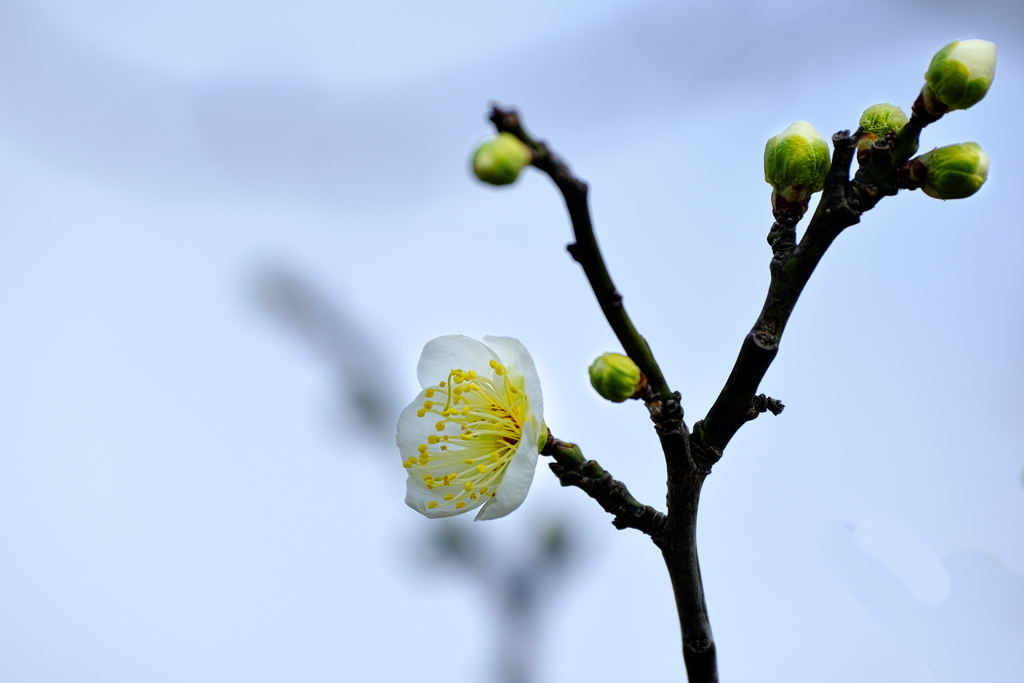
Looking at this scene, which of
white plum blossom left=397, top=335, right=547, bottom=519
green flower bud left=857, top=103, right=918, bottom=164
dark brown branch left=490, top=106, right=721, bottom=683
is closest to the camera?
dark brown branch left=490, top=106, right=721, bottom=683

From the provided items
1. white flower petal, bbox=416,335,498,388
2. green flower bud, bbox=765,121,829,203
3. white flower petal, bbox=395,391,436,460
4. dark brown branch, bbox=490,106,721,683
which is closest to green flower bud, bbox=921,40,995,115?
green flower bud, bbox=765,121,829,203

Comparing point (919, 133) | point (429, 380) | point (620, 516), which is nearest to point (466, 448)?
point (429, 380)

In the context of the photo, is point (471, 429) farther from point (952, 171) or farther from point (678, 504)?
point (952, 171)

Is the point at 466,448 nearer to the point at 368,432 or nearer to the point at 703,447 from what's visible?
the point at 703,447

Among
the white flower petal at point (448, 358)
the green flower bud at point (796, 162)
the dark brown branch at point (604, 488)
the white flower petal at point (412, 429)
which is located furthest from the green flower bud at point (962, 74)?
the white flower petal at point (412, 429)

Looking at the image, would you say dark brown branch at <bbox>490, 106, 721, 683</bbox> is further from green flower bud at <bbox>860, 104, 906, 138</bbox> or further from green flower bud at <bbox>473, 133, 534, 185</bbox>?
green flower bud at <bbox>860, 104, 906, 138</bbox>

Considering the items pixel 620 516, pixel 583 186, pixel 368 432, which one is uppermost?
pixel 368 432
